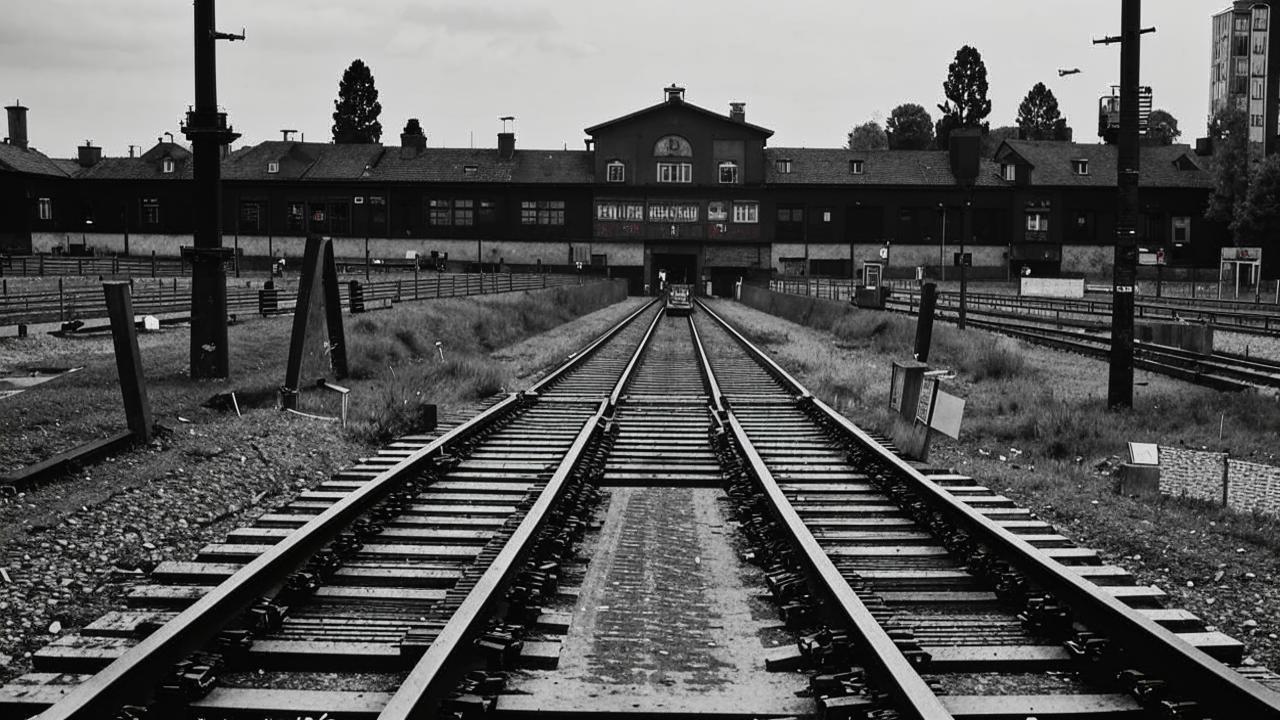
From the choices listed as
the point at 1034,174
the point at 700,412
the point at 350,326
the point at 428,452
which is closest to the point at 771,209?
the point at 1034,174

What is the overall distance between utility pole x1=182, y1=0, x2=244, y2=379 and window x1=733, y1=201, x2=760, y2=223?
227 feet

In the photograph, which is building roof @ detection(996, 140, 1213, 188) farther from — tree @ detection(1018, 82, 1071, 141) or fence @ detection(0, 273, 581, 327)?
fence @ detection(0, 273, 581, 327)

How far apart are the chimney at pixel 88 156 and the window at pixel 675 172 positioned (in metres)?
48.5

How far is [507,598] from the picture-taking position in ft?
21.0

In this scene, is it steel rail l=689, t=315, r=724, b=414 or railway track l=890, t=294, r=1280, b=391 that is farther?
railway track l=890, t=294, r=1280, b=391

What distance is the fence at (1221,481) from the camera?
10555mm

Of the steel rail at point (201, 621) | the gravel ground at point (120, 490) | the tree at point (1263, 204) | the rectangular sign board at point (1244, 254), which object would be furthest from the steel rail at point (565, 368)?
the tree at point (1263, 204)

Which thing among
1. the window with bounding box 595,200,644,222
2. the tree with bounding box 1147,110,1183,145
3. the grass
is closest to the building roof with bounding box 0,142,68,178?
the window with bounding box 595,200,644,222

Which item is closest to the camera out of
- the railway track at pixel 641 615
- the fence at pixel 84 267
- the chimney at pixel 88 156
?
the railway track at pixel 641 615

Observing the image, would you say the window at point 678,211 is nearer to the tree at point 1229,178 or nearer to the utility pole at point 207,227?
the tree at point 1229,178

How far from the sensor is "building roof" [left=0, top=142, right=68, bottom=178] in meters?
80.8

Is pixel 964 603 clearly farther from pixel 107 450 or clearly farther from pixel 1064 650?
pixel 107 450

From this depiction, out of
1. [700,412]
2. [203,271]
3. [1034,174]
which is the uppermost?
[1034,174]

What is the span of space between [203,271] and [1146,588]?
13.0 m
